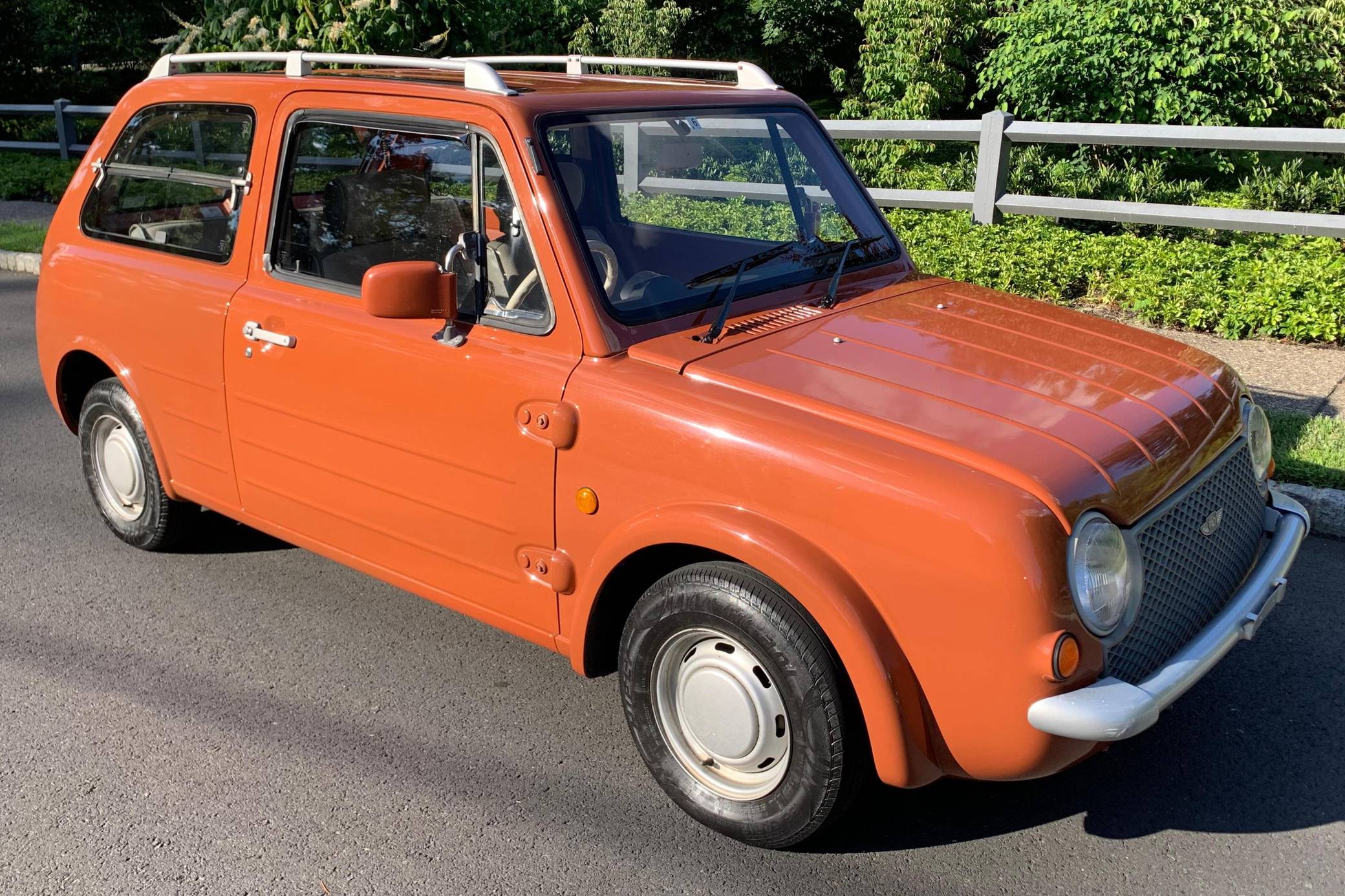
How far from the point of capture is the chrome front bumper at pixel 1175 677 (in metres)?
2.65

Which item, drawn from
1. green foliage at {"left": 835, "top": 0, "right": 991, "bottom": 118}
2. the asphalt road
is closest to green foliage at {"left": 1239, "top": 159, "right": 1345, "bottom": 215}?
the asphalt road

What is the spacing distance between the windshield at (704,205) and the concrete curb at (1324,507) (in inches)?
86.5

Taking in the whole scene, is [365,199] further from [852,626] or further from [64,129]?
[64,129]

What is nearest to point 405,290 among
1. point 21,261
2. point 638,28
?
point 21,261

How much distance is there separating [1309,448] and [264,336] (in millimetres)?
4623

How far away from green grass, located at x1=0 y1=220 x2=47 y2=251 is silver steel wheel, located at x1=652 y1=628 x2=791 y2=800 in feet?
34.6

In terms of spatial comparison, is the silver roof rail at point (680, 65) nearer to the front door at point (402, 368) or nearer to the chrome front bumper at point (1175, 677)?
the front door at point (402, 368)

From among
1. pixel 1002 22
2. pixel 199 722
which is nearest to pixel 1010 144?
pixel 1002 22

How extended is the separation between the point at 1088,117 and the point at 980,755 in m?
11.2

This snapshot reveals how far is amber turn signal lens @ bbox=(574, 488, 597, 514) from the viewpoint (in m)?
3.28

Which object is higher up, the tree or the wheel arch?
the tree

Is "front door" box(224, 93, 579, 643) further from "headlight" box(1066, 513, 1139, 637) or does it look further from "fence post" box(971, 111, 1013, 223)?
"fence post" box(971, 111, 1013, 223)

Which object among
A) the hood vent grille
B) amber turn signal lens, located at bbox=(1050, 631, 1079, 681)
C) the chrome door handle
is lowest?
amber turn signal lens, located at bbox=(1050, 631, 1079, 681)

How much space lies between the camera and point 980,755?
2.79 meters
